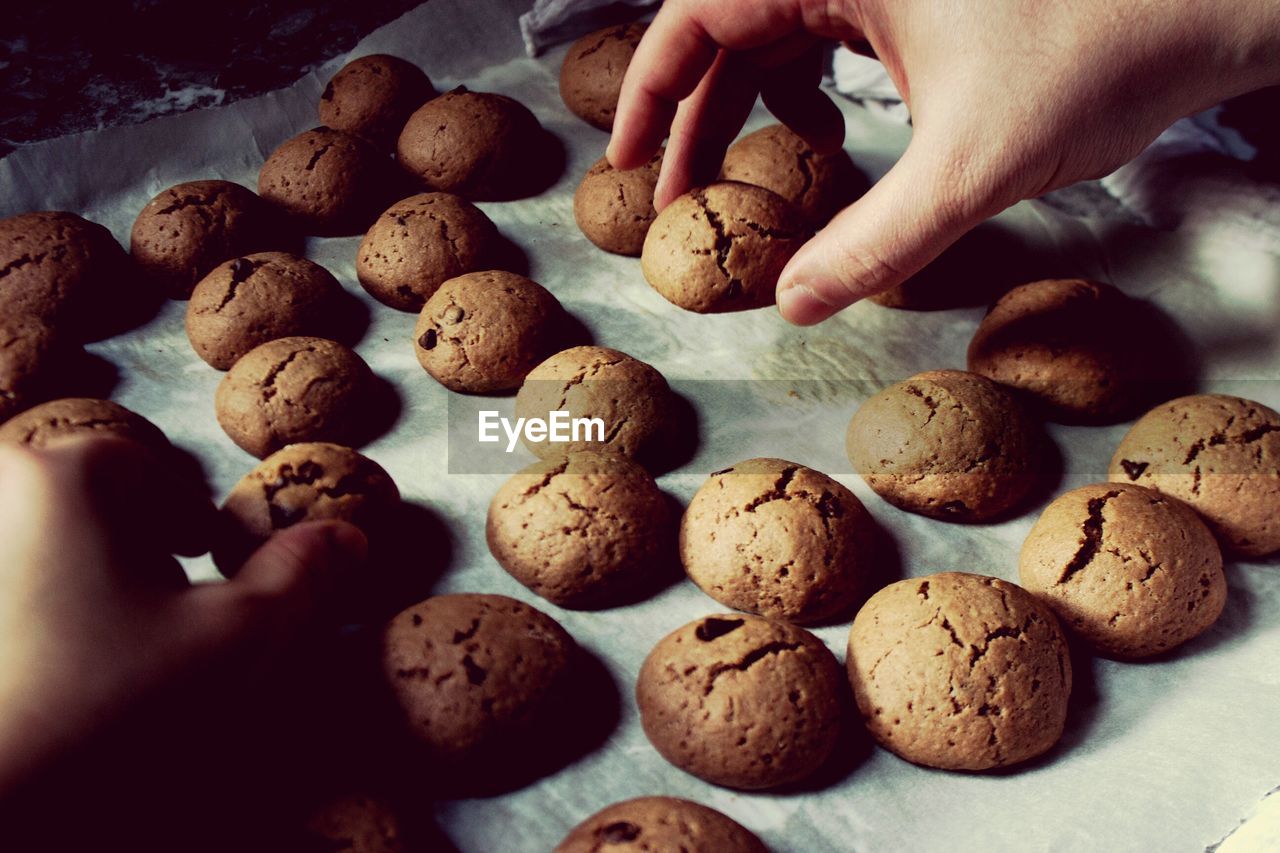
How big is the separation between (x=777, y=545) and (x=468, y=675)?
0.67 m

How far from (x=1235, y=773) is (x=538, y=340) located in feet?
5.66

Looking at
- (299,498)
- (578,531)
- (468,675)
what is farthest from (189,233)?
(468,675)

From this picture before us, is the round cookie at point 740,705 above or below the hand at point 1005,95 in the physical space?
below

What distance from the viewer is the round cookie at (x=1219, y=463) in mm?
2234

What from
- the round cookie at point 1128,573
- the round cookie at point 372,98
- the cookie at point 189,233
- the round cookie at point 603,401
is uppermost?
the round cookie at point 372,98

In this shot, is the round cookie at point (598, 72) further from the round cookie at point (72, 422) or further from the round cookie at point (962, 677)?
the round cookie at point (962, 677)

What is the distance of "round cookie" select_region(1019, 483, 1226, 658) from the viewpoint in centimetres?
203

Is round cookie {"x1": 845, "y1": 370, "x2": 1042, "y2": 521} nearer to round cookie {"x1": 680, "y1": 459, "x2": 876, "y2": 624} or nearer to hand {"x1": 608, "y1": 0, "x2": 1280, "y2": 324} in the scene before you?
round cookie {"x1": 680, "y1": 459, "x2": 876, "y2": 624}

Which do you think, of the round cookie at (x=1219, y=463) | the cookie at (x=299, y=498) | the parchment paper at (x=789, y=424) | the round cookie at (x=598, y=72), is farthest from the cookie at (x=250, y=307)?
the round cookie at (x=1219, y=463)

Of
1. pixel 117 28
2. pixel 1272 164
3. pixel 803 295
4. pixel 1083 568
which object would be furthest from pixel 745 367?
pixel 117 28

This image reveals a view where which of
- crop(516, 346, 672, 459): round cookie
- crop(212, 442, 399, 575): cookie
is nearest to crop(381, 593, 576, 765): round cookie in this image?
crop(212, 442, 399, 575): cookie

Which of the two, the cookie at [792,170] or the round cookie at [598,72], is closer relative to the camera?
the cookie at [792,170]

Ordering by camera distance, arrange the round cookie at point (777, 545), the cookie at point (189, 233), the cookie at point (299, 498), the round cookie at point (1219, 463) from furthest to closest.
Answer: the cookie at point (189, 233) → the round cookie at point (1219, 463) → the round cookie at point (777, 545) → the cookie at point (299, 498)

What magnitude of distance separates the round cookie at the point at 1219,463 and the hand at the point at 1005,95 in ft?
2.17
